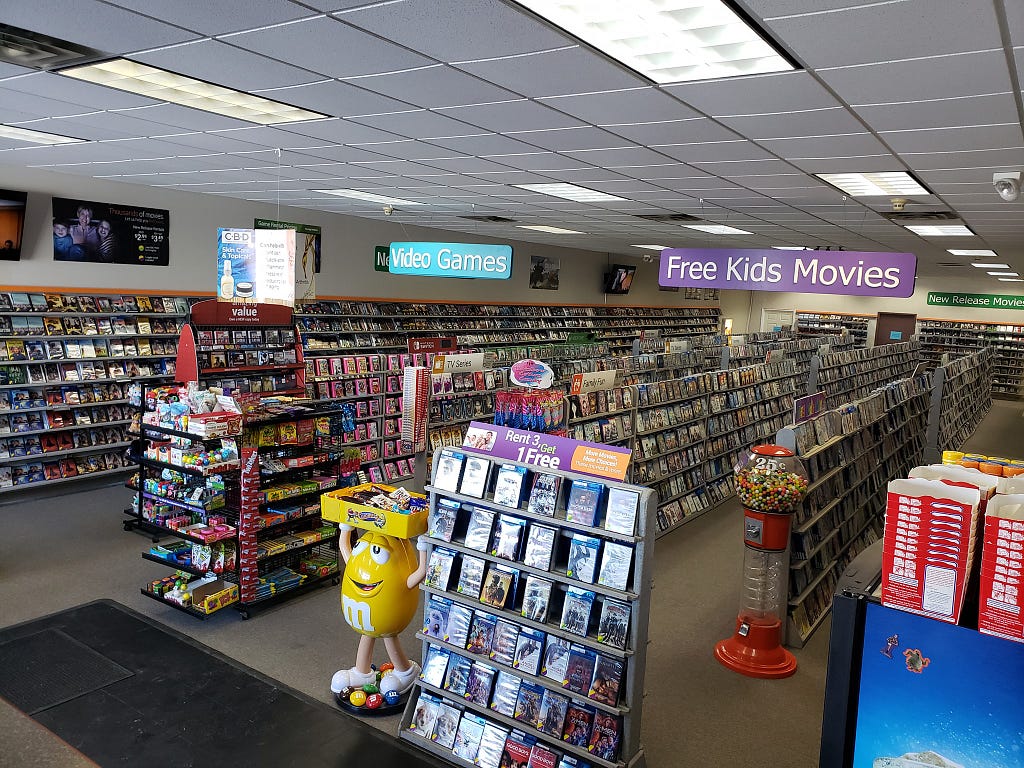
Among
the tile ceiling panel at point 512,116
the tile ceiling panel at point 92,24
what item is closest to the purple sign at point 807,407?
the tile ceiling panel at point 512,116

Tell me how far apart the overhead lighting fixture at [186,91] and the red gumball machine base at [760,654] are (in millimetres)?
4363

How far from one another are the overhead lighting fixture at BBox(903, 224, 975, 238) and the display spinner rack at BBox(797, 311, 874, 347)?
491 inches

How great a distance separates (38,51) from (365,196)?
17.0ft

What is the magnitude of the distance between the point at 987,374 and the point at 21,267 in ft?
61.7

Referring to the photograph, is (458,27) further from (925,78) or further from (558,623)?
(558,623)

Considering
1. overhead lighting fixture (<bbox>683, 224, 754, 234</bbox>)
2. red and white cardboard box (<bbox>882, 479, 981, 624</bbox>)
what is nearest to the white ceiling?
red and white cardboard box (<bbox>882, 479, 981, 624</bbox>)

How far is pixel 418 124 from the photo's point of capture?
15.2ft

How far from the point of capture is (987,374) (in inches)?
671

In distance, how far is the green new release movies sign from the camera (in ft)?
57.6

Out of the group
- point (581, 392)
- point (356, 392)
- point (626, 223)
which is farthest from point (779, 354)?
point (356, 392)

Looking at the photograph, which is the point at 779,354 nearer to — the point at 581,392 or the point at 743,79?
the point at 581,392

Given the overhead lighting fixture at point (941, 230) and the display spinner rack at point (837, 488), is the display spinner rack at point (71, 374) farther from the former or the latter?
the overhead lighting fixture at point (941, 230)

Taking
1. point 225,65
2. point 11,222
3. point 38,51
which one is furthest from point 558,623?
point 11,222

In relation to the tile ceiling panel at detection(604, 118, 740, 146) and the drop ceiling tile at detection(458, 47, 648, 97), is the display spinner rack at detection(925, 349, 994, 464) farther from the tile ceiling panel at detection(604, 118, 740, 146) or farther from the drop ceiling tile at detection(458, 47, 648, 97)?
the drop ceiling tile at detection(458, 47, 648, 97)
